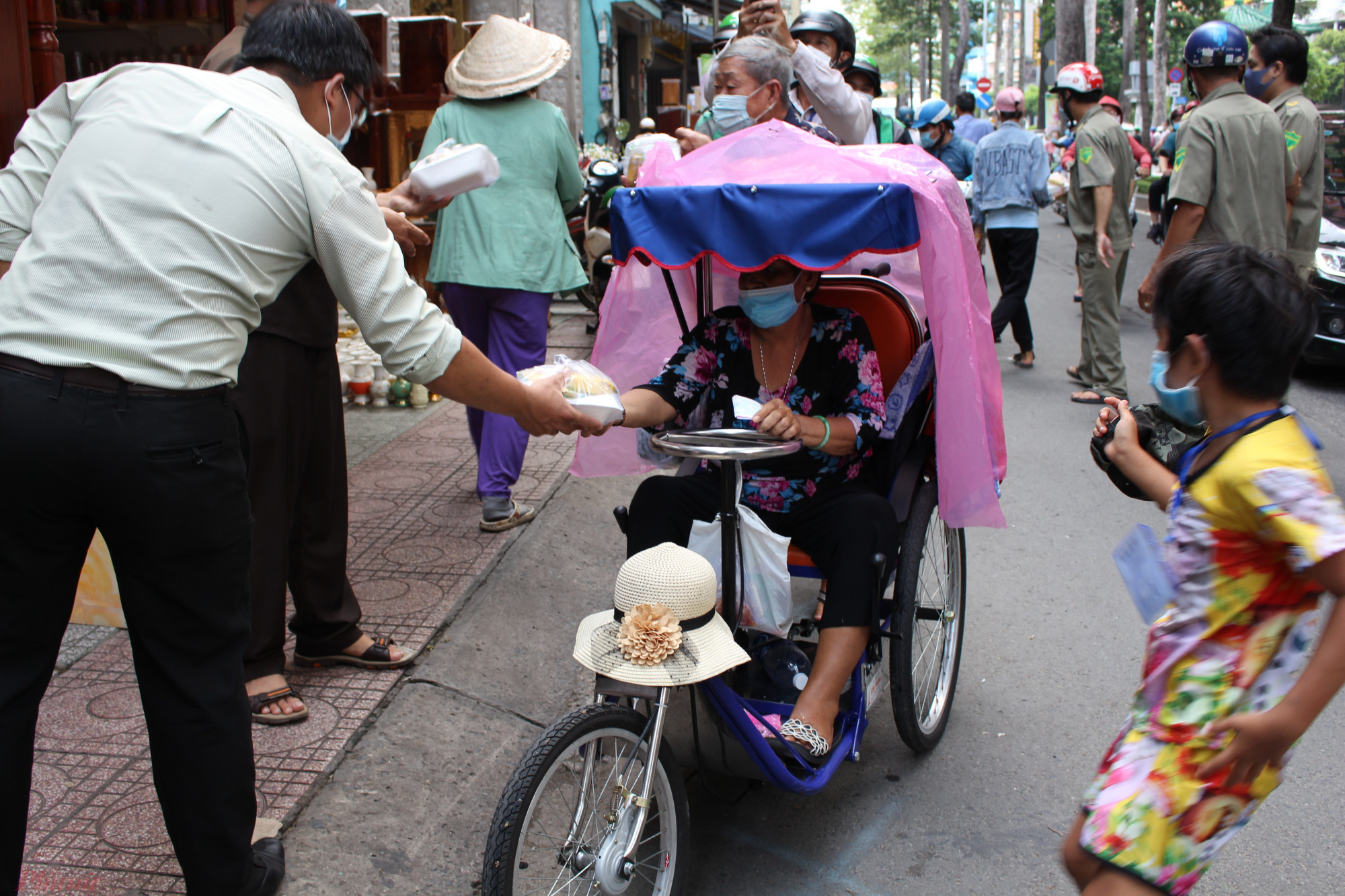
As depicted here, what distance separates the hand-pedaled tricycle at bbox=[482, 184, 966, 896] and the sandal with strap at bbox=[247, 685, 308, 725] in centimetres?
95

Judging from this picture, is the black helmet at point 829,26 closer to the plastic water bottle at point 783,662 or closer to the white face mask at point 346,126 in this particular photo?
the white face mask at point 346,126

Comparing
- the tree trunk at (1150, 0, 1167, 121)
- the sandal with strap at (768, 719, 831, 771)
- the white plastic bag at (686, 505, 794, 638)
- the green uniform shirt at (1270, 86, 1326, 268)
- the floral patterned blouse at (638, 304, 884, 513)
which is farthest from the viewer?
the tree trunk at (1150, 0, 1167, 121)

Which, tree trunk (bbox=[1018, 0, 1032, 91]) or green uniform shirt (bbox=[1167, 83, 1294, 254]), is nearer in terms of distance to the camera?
green uniform shirt (bbox=[1167, 83, 1294, 254])

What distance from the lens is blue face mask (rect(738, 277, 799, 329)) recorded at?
9.67 ft

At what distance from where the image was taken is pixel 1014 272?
8.06m

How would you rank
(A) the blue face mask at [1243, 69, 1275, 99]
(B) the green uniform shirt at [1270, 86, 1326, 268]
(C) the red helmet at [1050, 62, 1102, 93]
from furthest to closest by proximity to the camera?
(C) the red helmet at [1050, 62, 1102, 93], (A) the blue face mask at [1243, 69, 1275, 99], (B) the green uniform shirt at [1270, 86, 1326, 268]

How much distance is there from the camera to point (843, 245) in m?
2.73

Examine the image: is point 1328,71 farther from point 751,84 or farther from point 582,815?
point 582,815

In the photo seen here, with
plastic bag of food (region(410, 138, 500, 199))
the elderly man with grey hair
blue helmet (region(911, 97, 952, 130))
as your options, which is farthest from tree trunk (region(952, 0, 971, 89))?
plastic bag of food (region(410, 138, 500, 199))

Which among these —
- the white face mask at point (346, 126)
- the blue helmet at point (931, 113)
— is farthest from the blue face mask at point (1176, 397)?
the blue helmet at point (931, 113)

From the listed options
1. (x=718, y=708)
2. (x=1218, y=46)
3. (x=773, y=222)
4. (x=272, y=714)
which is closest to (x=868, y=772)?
(x=718, y=708)

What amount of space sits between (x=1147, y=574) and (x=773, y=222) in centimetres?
135

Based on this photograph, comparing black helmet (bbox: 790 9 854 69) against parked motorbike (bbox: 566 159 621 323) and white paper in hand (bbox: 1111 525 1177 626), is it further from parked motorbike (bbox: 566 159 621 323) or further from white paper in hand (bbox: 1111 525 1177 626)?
white paper in hand (bbox: 1111 525 1177 626)

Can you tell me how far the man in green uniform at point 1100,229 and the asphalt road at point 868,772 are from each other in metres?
2.91
